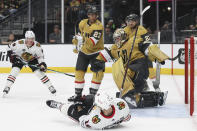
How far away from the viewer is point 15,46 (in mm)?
6852

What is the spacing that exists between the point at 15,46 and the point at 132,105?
211 cm

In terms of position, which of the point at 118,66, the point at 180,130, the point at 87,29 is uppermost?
the point at 87,29

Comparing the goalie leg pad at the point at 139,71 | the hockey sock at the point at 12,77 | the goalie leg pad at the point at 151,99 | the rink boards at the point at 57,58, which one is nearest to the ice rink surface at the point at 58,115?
the goalie leg pad at the point at 151,99

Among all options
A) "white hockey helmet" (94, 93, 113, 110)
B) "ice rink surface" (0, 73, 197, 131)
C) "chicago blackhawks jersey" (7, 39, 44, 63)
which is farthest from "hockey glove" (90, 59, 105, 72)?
"white hockey helmet" (94, 93, 113, 110)

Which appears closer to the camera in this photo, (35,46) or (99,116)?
(99,116)

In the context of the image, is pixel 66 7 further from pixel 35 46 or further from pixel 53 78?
pixel 35 46

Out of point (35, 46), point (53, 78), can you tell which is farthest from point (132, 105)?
point (53, 78)

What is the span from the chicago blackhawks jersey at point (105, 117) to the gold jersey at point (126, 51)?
1433 mm

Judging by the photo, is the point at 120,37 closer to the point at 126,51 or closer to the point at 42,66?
the point at 126,51

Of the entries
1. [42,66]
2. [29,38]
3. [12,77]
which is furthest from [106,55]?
[12,77]

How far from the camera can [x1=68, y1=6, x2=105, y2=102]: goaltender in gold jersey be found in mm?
6234

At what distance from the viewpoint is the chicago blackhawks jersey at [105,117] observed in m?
4.20

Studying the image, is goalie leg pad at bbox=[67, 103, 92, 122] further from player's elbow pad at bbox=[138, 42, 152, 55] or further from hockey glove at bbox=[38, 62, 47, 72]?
hockey glove at bbox=[38, 62, 47, 72]

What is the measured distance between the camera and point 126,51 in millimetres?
5633
